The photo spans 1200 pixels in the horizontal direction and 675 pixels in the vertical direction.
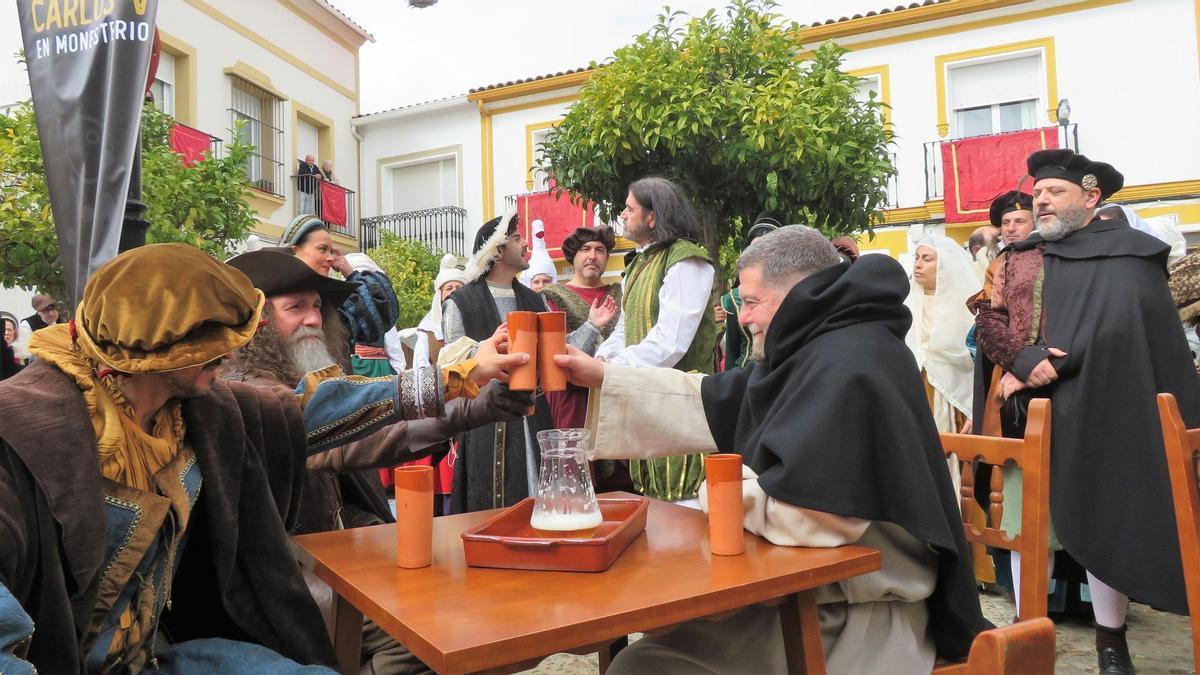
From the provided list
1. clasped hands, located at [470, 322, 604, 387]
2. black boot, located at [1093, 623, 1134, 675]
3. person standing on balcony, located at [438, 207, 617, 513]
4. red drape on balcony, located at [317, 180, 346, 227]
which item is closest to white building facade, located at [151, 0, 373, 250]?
red drape on balcony, located at [317, 180, 346, 227]

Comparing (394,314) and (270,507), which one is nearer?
(270,507)

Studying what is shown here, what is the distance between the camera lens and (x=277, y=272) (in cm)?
267

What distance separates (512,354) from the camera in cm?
218

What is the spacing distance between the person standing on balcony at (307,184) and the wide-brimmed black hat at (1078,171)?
15220 mm

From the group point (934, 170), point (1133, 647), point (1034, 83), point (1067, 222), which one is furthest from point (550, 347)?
point (1034, 83)

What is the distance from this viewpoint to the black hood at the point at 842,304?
1.93m

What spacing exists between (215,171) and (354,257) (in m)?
3.71

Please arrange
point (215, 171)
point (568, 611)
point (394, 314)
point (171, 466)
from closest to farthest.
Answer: point (568, 611), point (171, 466), point (394, 314), point (215, 171)

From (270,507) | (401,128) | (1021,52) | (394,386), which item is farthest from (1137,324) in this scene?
(401,128)

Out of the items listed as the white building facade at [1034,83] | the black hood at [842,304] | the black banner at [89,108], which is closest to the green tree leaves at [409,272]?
the white building facade at [1034,83]

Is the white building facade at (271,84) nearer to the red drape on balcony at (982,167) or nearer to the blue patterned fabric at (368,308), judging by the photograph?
the blue patterned fabric at (368,308)

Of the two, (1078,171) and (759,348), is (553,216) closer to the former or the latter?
(1078,171)

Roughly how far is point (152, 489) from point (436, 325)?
201 inches

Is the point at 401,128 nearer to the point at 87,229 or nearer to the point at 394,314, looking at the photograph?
the point at 394,314
